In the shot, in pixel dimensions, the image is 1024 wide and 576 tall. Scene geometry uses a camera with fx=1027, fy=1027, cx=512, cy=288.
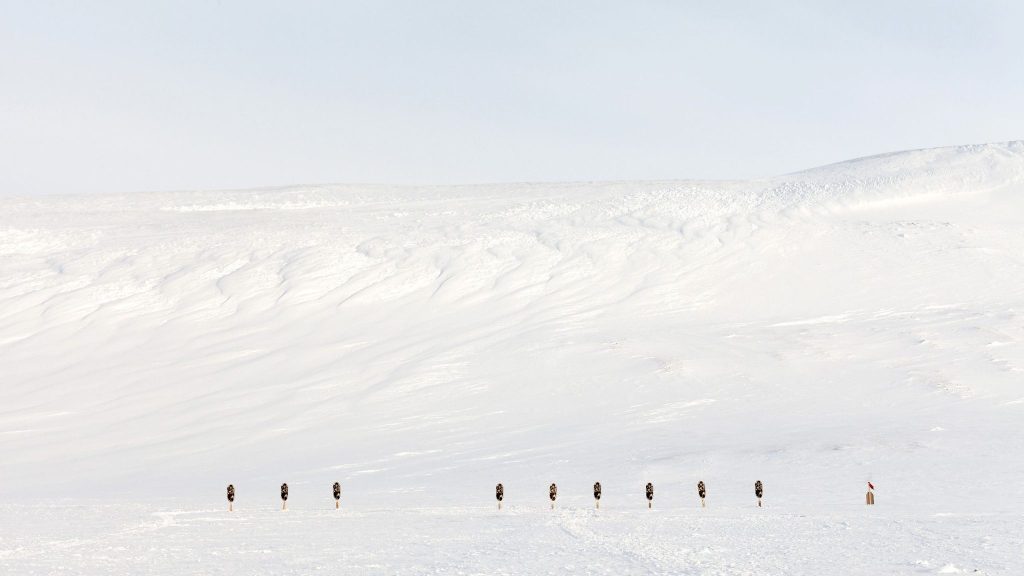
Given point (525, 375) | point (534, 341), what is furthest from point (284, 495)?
point (534, 341)

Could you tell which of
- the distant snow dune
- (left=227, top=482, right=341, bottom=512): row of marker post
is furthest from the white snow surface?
(left=227, top=482, right=341, bottom=512): row of marker post

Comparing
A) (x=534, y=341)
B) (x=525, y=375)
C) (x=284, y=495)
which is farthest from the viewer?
(x=534, y=341)

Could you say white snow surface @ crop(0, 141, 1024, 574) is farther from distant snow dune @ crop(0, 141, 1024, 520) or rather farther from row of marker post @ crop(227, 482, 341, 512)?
A: row of marker post @ crop(227, 482, 341, 512)

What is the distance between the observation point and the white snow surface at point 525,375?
624 inches

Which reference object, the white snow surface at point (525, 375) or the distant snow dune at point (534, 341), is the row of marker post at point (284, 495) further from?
the distant snow dune at point (534, 341)

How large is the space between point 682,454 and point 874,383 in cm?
1088

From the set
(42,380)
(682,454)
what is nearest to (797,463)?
(682,454)

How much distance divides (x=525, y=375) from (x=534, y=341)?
431cm

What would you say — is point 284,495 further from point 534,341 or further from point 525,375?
point 534,341

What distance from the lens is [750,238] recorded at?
55.7 m

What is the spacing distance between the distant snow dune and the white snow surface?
19 centimetres

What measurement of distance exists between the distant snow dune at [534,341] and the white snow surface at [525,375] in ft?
0.63

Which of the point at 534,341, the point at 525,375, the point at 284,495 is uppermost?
the point at 534,341

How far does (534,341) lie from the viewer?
4247cm
